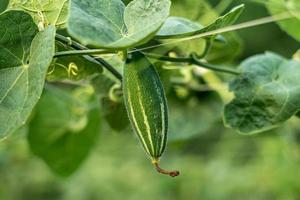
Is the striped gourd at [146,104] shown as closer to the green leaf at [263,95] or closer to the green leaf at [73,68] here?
the green leaf at [73,68]

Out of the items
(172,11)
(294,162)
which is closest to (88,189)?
(294,162)

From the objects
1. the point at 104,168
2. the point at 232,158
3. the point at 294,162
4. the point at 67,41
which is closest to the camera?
the point at 67,41

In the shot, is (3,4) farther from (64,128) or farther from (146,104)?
(64,128)

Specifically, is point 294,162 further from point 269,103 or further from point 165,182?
point 269,103

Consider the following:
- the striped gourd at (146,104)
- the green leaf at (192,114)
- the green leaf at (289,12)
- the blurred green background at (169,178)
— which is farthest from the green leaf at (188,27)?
the blurred green background at (169,178)

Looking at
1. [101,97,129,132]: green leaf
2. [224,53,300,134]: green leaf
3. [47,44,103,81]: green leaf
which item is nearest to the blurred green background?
[101,97,129,132]: green leaf

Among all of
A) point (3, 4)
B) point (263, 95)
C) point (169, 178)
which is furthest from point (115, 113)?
point (169, 178)
